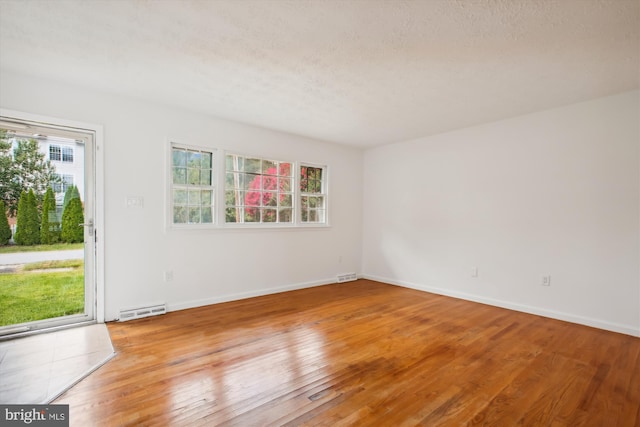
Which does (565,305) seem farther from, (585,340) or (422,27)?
(422,27)

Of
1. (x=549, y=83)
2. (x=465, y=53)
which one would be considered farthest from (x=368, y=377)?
(x=549, y=83)

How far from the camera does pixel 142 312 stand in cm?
359

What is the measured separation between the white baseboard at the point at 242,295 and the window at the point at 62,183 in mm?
1722

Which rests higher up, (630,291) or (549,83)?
(549,83)

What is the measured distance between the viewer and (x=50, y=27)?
7.25ft

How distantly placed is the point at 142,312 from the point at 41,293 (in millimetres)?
966

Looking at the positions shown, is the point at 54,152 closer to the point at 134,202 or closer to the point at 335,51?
the point at 134,202

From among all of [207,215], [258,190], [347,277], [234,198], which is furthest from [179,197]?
[347,277]

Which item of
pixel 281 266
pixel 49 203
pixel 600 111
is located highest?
pixel 600 111

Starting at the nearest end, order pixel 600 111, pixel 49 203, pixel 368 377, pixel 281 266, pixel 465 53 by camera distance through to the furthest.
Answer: pixel 368 377
pixel 465 53
pixel 49 203
pixel 600 111
pixel 281 266

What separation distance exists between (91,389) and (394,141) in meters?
5.06

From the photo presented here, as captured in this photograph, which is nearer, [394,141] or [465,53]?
[465,53]

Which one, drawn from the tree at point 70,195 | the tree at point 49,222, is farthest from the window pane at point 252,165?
the tree at point 49,222

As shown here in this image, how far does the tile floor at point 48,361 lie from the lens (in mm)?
2064
